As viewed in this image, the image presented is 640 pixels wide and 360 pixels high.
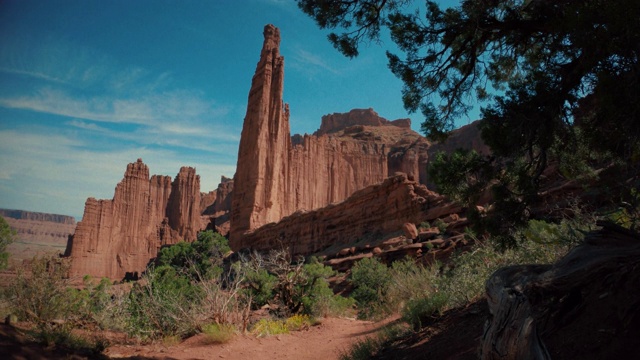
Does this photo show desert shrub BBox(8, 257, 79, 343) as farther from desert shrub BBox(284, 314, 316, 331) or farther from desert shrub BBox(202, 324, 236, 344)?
desert shrub BBox(284, 314, 316, 331)

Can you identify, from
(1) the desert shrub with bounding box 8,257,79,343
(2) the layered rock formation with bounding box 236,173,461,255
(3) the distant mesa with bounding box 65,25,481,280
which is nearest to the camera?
(1) the desert shrub with bounding box 8,257,79,343

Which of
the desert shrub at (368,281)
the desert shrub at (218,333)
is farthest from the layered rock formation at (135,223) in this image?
the desert shrub at (218,333)

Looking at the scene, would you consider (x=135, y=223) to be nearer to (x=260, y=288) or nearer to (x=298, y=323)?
(x=260, y=288)

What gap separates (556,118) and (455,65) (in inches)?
89.4

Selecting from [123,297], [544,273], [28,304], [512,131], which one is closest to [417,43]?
[512,131]

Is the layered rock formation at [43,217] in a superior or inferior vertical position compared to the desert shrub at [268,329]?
superior

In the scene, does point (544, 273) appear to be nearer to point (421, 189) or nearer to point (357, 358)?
point (357, 358)

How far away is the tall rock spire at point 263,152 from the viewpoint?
56250 millimetres

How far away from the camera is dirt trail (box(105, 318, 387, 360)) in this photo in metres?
8.38

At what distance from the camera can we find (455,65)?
761 cm

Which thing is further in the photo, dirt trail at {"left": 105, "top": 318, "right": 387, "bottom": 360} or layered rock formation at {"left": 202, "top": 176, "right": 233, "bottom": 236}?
layered rock formation at {"left": 202, "top": 176, "right": 233, "bottom": 236}

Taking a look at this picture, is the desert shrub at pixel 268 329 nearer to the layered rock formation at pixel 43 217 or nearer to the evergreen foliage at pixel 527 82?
the evergreen foliage at pixel 527 82

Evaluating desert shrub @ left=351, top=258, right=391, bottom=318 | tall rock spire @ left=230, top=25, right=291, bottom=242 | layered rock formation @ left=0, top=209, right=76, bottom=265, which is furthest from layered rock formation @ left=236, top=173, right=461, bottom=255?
layered rock formation @ left=0, top=209, right=76, bottom=265

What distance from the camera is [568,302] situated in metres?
3.94
